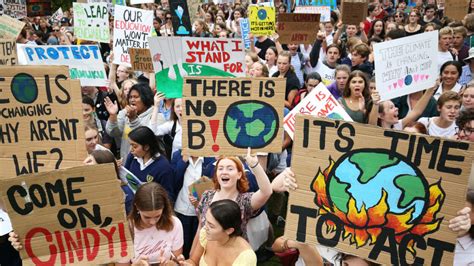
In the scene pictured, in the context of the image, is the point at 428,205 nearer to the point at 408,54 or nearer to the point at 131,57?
the point at 408,54

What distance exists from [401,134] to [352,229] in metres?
0.65

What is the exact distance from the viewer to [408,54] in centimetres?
573

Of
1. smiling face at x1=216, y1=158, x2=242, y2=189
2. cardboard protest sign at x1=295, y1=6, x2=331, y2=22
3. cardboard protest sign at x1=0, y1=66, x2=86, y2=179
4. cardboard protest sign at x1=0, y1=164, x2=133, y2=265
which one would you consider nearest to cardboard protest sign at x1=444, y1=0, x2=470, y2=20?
cardboard protest sign at x1=295, y1=6, x2=331, y2=22

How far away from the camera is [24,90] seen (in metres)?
4.17

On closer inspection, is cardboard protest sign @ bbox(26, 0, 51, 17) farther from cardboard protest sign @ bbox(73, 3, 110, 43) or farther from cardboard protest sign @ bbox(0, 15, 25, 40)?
cardboard protest sign @ bbox(0, 15, 25, 40)

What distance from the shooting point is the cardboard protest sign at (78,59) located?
6.64 meters

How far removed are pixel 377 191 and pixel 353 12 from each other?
8779mm

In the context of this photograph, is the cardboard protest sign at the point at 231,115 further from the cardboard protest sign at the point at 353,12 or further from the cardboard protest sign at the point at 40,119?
the cardboard protest sign at the point at 353,12

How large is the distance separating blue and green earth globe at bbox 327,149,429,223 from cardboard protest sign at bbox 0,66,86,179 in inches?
82.5

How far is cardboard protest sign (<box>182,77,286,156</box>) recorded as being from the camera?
4168 mm

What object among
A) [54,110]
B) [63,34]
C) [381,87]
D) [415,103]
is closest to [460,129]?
[381,87]

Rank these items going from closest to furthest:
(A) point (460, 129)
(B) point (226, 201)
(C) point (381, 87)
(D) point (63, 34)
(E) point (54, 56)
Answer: (B) point (226, 201) → (A) point (460, 129) → (C) point (381, 87) → (E) point (54, 56) → (D) point (63, 34)

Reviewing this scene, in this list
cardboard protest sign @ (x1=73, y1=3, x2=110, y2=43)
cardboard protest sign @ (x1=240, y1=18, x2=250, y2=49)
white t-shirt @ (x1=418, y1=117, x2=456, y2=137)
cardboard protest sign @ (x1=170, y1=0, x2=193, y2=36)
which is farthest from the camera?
cardboard protest sign @ (x1=240, y1=18, x2=250, y2=49)

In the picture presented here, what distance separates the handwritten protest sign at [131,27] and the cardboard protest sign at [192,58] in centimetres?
253
